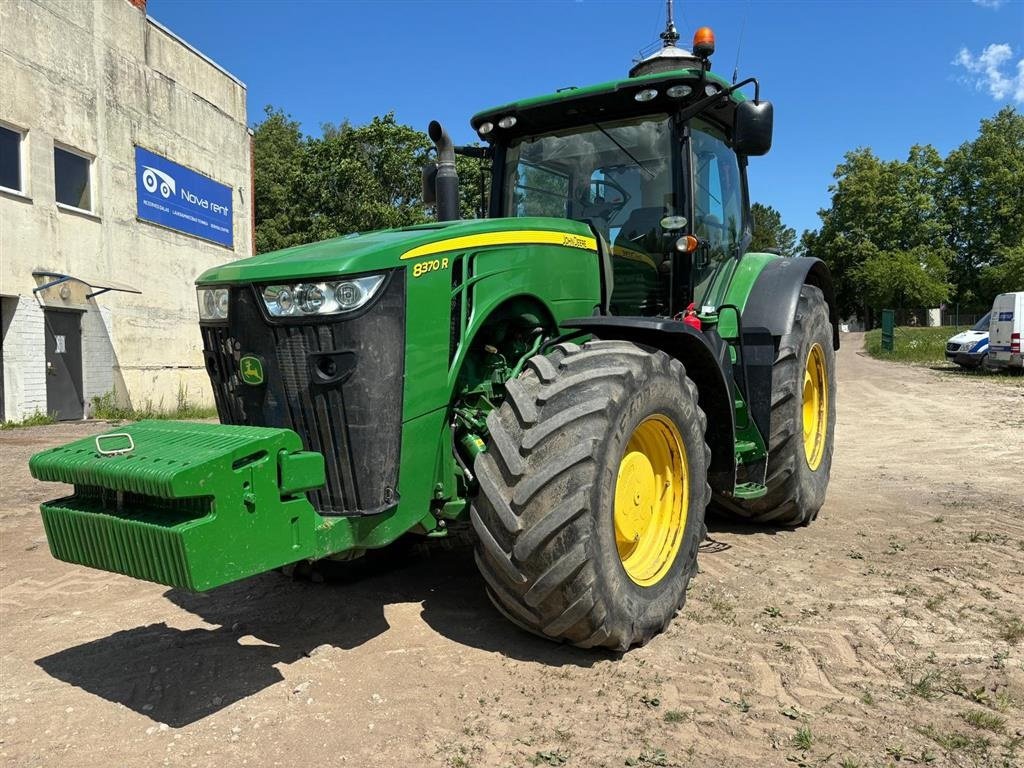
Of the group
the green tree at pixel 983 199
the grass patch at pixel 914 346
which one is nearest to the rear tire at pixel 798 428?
the grass patch at pixel 914 346

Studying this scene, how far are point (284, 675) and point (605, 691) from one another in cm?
126

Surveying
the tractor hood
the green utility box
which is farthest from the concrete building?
the green utility box

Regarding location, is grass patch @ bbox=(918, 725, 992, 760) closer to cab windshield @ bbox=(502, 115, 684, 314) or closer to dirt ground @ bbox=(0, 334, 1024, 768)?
dirt ground @ bbox=(0, 334, 1024, 768)

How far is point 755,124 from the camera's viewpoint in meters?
4.09

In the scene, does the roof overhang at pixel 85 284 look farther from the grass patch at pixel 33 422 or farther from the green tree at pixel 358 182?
the green tree at pixel 358 182

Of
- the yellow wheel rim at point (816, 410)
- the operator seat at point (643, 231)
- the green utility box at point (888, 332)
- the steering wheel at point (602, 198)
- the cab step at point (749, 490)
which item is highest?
the steering wheel at point (602, 198)

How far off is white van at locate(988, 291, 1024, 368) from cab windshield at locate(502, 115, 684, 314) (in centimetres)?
1725

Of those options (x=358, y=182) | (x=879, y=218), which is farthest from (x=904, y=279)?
(x=358, y=182)

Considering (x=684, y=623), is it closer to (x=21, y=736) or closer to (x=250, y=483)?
(x=250, y=483)

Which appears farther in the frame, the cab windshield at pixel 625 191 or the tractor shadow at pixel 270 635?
the cab windshield at pixel 625 191

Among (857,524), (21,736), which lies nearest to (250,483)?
(21,736)

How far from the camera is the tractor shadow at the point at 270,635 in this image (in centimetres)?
308

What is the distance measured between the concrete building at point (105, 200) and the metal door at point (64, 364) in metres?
0.02

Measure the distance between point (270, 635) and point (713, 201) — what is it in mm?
3523
